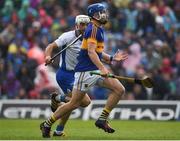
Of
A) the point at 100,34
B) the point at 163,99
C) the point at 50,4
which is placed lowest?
the point at 163,99

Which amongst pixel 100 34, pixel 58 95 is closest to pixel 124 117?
pixel 58 95

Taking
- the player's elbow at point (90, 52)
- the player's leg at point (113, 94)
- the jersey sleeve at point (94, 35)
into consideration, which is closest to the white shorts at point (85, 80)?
the player's leg at point (113, 94)

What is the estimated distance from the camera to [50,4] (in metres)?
28.6

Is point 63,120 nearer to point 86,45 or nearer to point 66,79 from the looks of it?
point 66,79

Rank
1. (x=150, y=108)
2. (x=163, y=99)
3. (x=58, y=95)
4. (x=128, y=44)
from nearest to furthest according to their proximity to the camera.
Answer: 1. (x=58, y=95)
2. (x=150, y=108)
3. (x=163, y=99)
4. (x=128, y=44)

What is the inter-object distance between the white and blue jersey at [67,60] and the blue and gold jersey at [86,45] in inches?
45.6

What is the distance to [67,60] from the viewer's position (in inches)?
671

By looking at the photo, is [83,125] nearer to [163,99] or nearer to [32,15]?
[163,99]

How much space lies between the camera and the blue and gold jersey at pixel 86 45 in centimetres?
1521

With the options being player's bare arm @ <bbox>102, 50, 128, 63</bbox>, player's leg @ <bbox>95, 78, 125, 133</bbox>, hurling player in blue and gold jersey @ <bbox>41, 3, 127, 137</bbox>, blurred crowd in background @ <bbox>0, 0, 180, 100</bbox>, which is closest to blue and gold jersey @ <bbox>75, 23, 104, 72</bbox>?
hurling player in blue and gold jersey @ <bbox>41, 3, 127, 137</bbox>

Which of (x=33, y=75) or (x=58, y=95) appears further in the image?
(x=33, y=75)

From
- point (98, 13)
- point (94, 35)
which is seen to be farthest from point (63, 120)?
point (98, 13)

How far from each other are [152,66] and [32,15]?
448 cm

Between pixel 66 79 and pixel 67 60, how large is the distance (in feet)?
1.23
